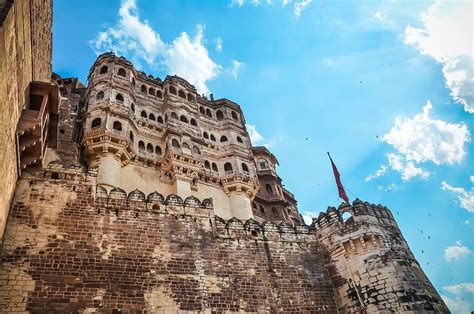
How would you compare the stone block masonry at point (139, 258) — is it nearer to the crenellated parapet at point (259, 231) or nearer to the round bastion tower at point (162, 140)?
the crenellated parapet at point (259, 231)

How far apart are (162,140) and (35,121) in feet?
53.9

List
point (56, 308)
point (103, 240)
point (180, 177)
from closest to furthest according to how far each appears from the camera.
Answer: point (56, 308) < point (103, 240) < point (180, 177)

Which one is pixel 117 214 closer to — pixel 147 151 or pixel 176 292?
pixel 176 292

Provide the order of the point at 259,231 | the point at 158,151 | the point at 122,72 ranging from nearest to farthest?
the point at 259,231, the point at 158,151, the point at 122,72

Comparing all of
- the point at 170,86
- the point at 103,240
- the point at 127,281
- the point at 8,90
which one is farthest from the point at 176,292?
the point at 170,86

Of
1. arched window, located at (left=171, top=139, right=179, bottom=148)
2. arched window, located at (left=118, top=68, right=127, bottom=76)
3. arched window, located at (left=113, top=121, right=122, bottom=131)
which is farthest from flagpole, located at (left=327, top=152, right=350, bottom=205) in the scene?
arched window, located at (left=118, top=68, right=127, bottom=76)

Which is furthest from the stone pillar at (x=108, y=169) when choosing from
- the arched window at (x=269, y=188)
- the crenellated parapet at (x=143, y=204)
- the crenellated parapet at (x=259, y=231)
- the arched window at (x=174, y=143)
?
the arched window at (x=269, y=188)

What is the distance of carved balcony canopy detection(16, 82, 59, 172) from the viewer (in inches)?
407

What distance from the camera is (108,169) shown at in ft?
70.3

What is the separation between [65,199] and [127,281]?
3387 millimetres

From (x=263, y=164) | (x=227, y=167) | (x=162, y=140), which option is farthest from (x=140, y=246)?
(x=263, y=164)

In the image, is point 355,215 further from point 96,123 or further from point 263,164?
point 263,164

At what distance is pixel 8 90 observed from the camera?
28.4 ft

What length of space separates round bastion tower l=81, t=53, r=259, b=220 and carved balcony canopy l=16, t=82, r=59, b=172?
8.89m
